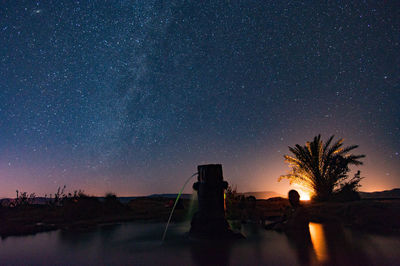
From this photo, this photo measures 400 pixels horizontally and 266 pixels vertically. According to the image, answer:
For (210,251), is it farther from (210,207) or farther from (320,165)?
(320,165)

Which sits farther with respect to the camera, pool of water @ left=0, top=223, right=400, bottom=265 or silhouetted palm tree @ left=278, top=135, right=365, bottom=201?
silhouetted palm tree @ left=278, top=135, right=365, bottom=201

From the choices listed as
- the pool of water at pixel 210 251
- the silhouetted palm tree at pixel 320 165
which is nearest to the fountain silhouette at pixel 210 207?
the pool of water at pixel 210 251

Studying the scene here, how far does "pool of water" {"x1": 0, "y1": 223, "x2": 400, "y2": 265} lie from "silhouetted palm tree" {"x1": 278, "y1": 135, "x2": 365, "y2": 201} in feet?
38.1

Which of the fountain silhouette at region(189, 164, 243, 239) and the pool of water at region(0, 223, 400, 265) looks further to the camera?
the fountain silhouette at region(189, 164, 243, 239)

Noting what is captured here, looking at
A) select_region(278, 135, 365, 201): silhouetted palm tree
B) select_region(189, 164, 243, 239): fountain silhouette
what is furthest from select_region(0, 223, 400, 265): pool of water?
select_region(278, 135, 365, 201): silhouetted palm tree

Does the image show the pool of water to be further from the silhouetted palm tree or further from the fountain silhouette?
the silhouetted palm tree

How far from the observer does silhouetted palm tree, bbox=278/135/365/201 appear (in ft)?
57.2

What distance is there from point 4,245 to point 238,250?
7198 mm

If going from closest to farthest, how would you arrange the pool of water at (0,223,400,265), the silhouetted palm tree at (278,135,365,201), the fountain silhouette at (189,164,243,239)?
the pool of water at (0,223,400,265) → the fountain silhouette at (189,164,243,239) → the silhouetted palm tree at (278,135,365,201)

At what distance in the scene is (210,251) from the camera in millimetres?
5465

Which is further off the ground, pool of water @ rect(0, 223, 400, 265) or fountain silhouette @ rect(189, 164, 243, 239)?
fountain silhouette @ rect(189, 164, 243, 239)

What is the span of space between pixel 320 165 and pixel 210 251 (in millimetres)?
16024

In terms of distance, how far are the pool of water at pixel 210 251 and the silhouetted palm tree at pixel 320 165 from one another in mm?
11614

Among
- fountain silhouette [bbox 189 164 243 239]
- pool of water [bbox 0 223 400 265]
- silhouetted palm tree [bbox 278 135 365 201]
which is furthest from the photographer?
silhouetted palm tree [bbox 278 135 365 201]
